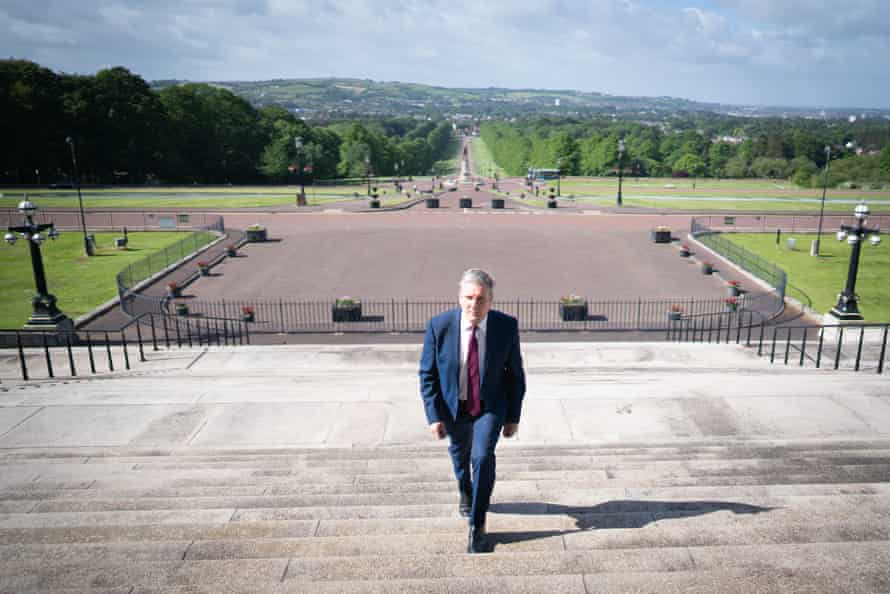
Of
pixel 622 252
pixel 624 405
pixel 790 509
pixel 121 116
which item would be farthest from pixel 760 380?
pixel 121 116

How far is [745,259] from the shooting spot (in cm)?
2919

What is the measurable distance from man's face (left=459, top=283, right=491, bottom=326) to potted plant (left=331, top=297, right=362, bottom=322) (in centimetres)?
1626

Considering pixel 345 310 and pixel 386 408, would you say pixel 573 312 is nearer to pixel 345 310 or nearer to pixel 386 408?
pixel 345 310

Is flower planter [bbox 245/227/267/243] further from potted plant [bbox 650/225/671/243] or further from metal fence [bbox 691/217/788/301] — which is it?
metal fence [bbox 691/217/788/301]

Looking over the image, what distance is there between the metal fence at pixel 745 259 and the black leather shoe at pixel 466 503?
2084 cm

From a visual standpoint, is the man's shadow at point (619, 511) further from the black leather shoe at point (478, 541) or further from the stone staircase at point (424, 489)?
the black leather shoe at point (478, 541)

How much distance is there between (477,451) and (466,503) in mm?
Result: 859

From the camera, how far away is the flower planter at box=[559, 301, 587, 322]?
2060 centimetres

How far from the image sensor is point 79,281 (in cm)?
2716

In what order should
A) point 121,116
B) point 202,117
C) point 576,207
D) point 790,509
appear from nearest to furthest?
1. point 790,509
2. point 576,207
3. point 121,116
4. point 202,117

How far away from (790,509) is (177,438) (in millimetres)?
7212

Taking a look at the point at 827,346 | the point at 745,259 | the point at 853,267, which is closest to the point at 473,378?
the point at 827,346

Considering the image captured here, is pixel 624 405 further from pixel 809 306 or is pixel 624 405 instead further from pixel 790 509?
pixel 809 306

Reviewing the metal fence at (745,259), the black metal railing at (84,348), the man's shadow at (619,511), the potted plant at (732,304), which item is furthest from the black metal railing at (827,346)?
the black metal railing at (84,348)
